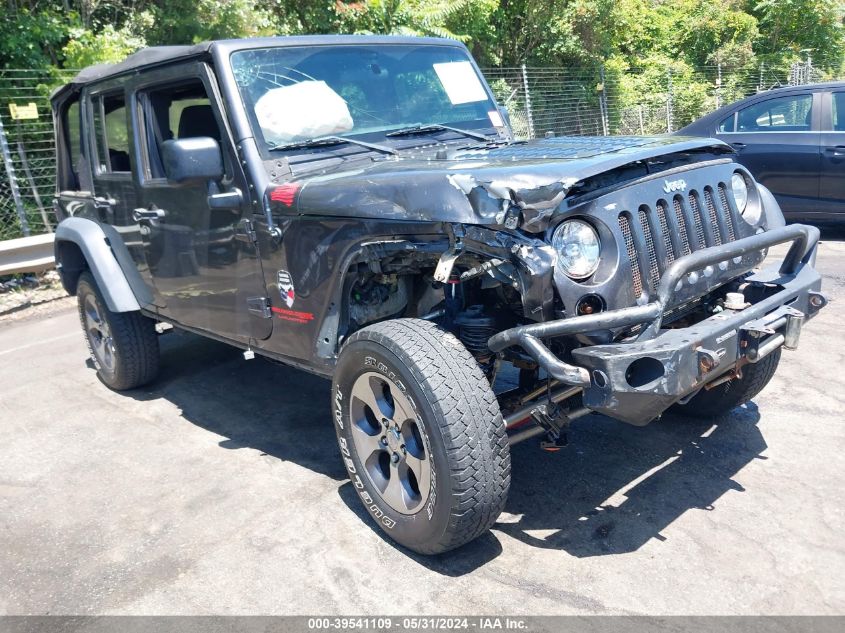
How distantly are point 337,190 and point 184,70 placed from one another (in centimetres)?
135

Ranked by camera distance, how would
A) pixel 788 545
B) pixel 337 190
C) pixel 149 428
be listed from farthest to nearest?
pixel 149 428, pixel 337 190, pixel 788 545

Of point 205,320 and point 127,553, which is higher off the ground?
point 205,320

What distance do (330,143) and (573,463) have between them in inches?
78.9

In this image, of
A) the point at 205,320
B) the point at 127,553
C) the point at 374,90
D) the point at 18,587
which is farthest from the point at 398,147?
the point at 18,587

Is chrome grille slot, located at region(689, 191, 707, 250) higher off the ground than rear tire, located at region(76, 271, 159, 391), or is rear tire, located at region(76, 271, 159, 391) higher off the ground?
chrome grille slot, located at region(689, 191, 707, 250)

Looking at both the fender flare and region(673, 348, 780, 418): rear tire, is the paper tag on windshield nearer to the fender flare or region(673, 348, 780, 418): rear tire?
region(673, 348, 780, 418): rear tire

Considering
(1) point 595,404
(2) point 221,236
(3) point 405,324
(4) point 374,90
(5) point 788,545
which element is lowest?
(5) point 788,545

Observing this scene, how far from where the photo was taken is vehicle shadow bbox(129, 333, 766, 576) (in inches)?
127

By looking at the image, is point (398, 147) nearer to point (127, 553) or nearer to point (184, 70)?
point (184, 70)

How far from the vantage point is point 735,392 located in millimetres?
3998

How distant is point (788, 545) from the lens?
9.95ft

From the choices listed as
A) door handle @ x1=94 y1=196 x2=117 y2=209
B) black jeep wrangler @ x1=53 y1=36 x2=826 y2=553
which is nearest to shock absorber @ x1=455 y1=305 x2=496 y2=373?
black jeep wrangler @ x1=53 y1=36 x2=826 y2=553

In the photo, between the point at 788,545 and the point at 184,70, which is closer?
the point at 788,545

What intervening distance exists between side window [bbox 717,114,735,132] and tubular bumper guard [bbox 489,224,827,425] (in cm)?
580
